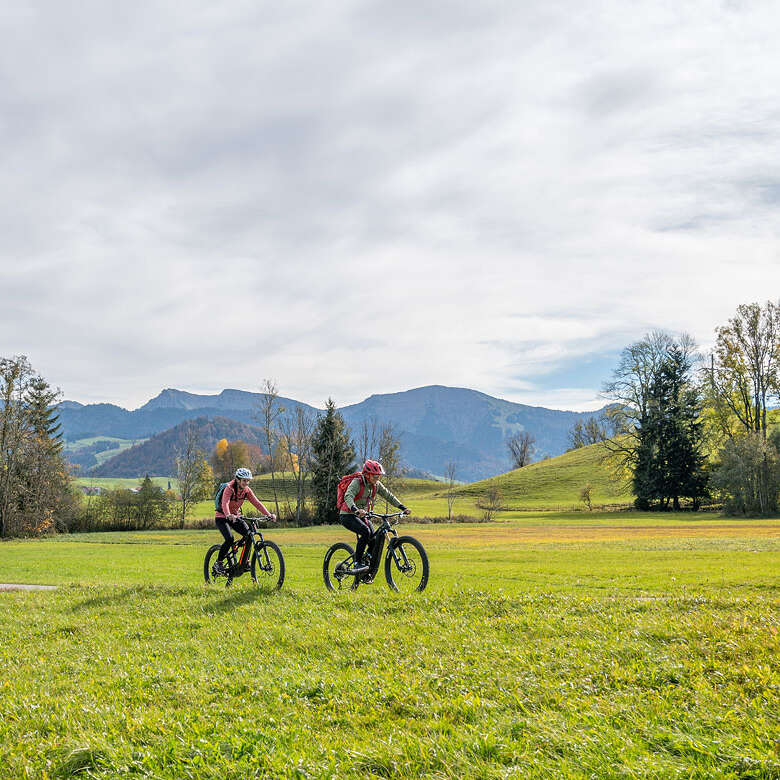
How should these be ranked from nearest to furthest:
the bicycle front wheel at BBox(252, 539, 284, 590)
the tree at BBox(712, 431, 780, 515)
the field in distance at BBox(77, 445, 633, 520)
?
the bicycle front wheel at BBox(252, 539, 284, 590) < the tree at BBox(712, 431, 780, 515) < the field in distance at BBox(77, 445, 633, 520)

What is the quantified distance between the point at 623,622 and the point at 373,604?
163 inches

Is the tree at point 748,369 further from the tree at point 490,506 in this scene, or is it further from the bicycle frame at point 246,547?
the bicycle frame at point 246,547

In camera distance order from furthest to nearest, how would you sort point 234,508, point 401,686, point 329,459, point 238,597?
point 329,459
point 234,508
point 238,597
point 401,686

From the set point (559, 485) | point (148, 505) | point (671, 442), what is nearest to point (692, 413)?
point (671, 442)

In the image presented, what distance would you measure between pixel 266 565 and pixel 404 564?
11.2 feet

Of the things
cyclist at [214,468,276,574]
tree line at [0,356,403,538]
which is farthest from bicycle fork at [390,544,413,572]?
tree line at [0,356,403,538]

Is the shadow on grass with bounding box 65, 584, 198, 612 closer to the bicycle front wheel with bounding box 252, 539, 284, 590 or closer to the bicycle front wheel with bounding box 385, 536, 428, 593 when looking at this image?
the bicycle front wheel with bounding box 252, 539, 284, 590

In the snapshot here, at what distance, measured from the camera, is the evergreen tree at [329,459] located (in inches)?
2645

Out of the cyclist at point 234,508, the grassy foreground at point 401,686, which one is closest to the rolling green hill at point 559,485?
the cyclist at point 234,508

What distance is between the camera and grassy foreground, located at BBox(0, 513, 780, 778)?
15.6 ft

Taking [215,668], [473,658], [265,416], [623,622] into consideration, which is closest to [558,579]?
[623,622]

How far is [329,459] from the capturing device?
229 ft

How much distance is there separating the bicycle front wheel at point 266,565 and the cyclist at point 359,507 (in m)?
2.06

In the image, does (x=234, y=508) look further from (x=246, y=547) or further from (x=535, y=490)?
(x=535, y=490)
